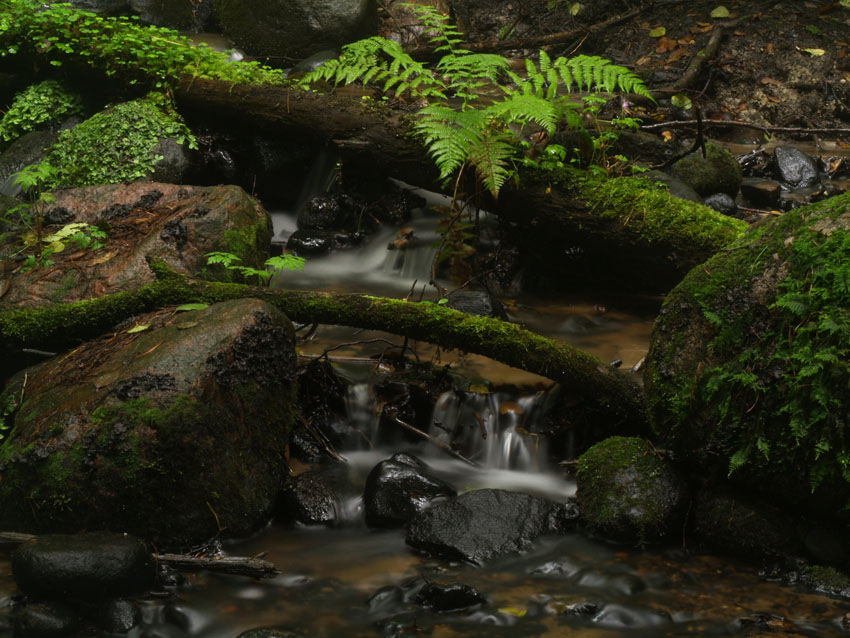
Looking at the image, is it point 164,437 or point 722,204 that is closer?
point 164,437

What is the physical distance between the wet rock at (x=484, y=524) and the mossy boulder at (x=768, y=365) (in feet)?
2.47

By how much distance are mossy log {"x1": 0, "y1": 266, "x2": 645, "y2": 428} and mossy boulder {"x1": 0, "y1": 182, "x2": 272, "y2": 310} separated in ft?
1.43

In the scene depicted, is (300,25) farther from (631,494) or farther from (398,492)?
(631,494)

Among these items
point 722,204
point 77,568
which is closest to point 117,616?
point 77,568

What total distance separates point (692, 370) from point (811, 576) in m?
1.04

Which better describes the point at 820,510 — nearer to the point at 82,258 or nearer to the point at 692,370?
the point at 692,370

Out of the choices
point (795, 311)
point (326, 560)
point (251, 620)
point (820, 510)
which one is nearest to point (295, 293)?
point (326, 560)

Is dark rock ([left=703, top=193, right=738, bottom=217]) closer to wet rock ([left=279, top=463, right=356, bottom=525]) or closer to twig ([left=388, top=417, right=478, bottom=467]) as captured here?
twig ([left=388, top=417, right=478, bottom=467])

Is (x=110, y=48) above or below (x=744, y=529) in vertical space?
above

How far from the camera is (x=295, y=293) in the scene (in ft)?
15.0

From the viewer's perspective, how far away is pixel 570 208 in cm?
564

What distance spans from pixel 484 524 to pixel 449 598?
1.95ft

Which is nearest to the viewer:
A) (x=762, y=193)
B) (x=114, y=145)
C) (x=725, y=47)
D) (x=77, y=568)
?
(x=77, y=568)

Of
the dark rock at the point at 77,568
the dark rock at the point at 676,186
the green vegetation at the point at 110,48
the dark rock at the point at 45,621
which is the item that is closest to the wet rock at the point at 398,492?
the dark rock at the point at 77,568
